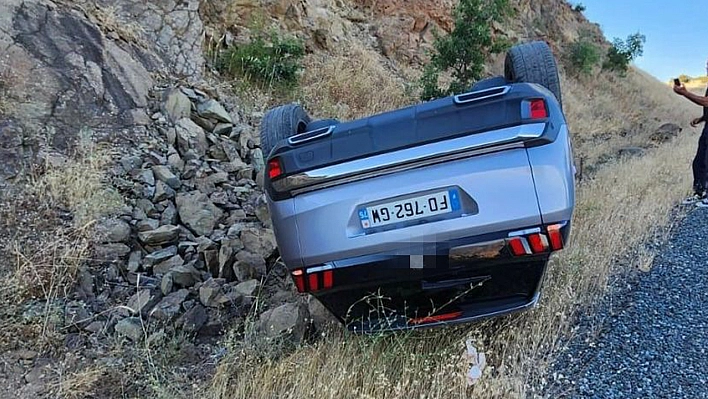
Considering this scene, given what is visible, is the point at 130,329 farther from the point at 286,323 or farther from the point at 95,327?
the point at 286,323

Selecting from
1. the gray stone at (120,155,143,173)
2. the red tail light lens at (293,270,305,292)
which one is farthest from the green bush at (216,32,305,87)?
the red tail light lens at (293,270,305,292)

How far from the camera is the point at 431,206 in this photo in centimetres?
219

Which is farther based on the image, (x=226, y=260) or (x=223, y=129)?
(x=223, y=129)

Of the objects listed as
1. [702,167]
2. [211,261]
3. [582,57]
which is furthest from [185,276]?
[582,57]

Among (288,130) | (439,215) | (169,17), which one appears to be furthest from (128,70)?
(439,215)

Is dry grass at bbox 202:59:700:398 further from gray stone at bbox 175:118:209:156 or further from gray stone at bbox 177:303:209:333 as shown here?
gray stone at bbox 175:118:209:156

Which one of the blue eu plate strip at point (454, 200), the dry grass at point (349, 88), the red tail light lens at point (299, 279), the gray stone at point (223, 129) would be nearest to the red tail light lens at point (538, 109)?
the blue eu plate strip at point (454, 200)

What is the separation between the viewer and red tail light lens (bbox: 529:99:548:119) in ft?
7.11

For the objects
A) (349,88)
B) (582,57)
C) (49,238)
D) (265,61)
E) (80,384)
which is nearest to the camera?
(80,384)

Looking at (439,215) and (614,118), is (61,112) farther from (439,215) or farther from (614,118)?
(614,118)

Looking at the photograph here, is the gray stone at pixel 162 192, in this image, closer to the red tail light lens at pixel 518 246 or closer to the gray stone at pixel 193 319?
the gray stone at pixel 193 319

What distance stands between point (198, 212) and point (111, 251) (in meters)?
0.78

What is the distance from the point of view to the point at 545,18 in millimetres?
20016

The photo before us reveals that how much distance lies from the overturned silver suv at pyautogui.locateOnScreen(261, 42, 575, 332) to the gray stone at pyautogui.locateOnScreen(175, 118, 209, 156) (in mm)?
2966
